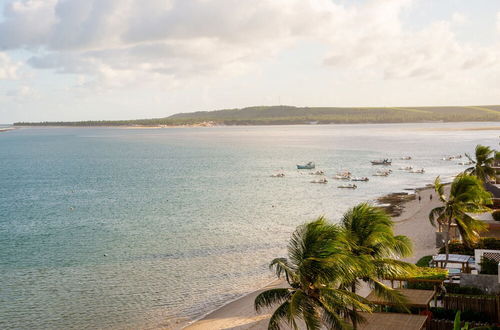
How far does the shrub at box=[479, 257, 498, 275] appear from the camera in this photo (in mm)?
21438

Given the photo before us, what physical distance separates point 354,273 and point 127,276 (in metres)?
22.2

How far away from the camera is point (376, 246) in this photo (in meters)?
16.3

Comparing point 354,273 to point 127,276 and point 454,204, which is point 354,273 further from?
point 127,276

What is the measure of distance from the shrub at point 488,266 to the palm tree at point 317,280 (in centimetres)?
1019

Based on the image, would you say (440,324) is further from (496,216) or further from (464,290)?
(496,216)

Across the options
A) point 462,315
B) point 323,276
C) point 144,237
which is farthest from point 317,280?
point 144,237

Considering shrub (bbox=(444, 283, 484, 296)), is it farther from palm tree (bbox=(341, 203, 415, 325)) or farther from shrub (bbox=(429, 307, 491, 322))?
palm tree (bbox=(341, 203, 415, 325))

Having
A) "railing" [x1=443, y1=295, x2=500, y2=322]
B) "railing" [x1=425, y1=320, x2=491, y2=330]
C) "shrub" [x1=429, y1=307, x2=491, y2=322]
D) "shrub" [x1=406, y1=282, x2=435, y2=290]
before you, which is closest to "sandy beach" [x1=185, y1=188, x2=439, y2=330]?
"shrub" [x1=406, y1=282, x2=435, y2=290]

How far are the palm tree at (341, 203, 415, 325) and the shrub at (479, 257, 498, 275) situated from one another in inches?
264

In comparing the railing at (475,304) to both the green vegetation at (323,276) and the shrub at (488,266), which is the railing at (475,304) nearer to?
the shrub at (488,266)

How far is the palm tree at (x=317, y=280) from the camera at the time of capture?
13.4 meters

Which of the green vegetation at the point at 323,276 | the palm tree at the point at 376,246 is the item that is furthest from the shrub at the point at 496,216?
the green vegetation at the point at 323,276

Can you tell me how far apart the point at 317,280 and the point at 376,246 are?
11.3 feet

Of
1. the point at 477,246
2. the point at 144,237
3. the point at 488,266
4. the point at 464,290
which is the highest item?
the point at 488,266
